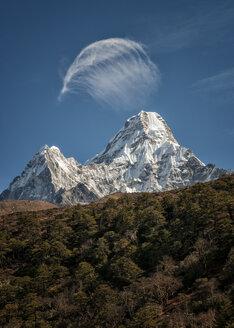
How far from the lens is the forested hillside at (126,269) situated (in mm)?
54375

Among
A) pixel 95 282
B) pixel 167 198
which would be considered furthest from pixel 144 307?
pixel 167 198

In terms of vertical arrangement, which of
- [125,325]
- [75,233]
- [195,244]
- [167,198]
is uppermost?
[167,198]

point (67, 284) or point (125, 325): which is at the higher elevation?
point (67, 284)

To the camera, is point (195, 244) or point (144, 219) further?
point (144, 219)

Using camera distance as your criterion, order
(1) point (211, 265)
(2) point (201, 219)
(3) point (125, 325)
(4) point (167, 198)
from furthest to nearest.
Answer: (4) point (167, 198), (2) point (201, 219), (1) point (211, 265), (3) point (125, 325)

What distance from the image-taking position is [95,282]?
69.6m

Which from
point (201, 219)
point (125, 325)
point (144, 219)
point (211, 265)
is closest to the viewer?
point (125, 325)

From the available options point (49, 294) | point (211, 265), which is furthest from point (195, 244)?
point (49, 294)

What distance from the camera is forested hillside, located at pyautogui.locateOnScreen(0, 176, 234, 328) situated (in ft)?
178

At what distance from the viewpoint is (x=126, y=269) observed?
234ft

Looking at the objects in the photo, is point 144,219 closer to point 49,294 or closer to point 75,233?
point 75,233

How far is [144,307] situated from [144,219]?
140ft

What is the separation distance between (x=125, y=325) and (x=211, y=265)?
24013 mm

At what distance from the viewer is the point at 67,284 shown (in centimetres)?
7212
